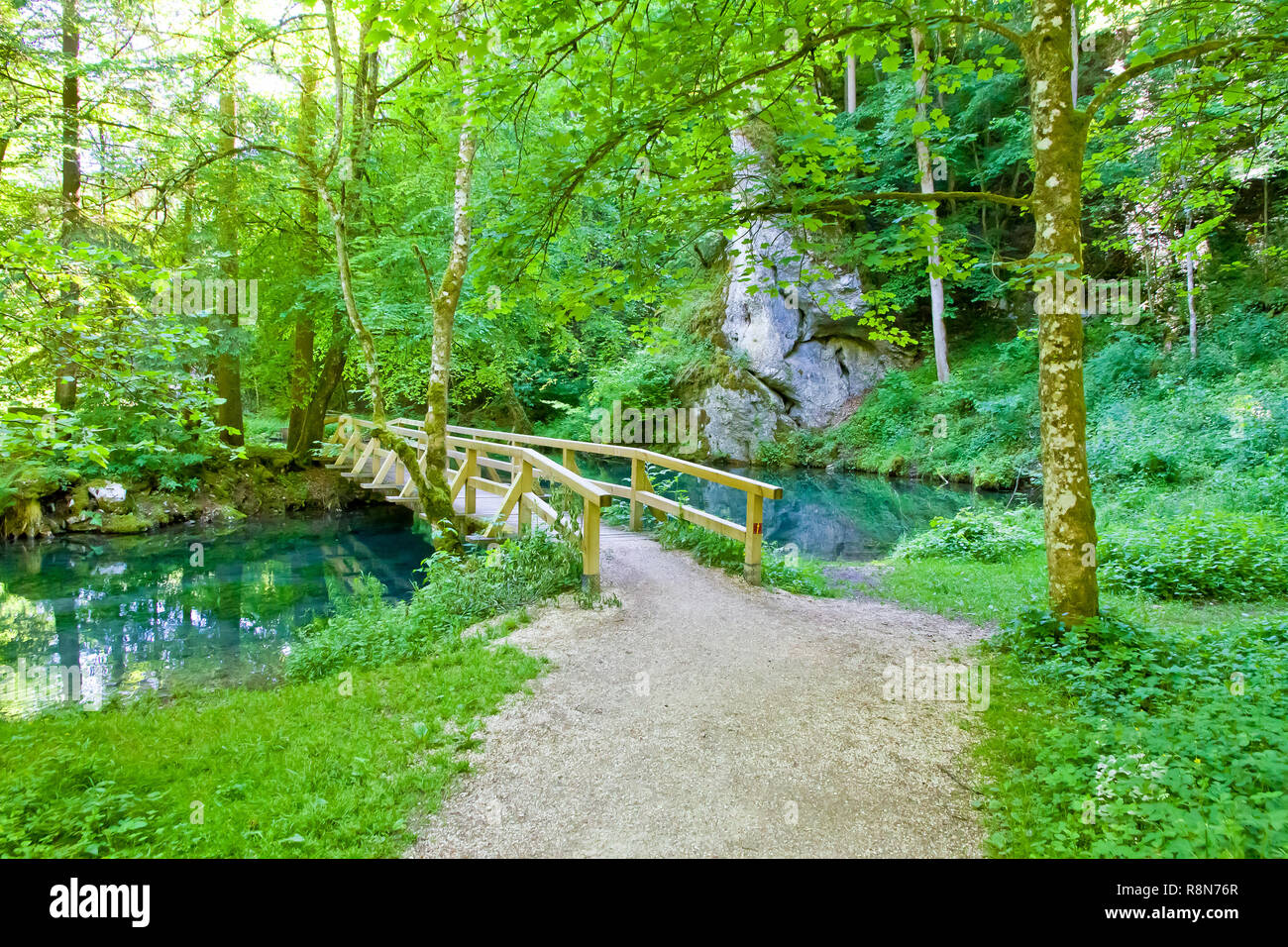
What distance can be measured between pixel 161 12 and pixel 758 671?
14954mm

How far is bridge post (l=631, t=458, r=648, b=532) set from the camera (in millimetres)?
9680

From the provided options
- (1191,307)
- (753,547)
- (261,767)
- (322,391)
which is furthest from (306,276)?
(1191,307)

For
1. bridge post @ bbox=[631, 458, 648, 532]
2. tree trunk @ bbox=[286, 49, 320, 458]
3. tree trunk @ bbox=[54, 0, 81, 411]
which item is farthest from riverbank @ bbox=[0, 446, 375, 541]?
bridge post @ bbox=[631, 458, 648, 532]

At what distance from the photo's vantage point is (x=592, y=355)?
28.2 metres

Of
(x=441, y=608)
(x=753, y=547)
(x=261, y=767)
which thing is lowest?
(x=261, y=767)

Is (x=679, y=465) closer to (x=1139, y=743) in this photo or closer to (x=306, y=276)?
(x=1139, y=743)

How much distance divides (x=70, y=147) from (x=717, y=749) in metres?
9.13

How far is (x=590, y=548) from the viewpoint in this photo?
659cm

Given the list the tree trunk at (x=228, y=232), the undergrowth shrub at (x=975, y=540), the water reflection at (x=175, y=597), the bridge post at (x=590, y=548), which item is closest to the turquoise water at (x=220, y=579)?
the water reflection at (x=175, y=597)

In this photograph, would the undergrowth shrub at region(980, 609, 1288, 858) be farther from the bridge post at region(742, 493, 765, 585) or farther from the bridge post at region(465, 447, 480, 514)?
the bridge post at region(465, 447, 480, 514)

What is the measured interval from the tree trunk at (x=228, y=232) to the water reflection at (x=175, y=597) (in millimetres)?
2483

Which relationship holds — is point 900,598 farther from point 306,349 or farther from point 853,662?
point 306,349

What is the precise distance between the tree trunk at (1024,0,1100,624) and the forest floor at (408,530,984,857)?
51.1 inches

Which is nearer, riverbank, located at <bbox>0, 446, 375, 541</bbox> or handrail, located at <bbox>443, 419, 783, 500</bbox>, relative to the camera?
handrail, located at <bbox>443, 419, 783, 500</bbox>
